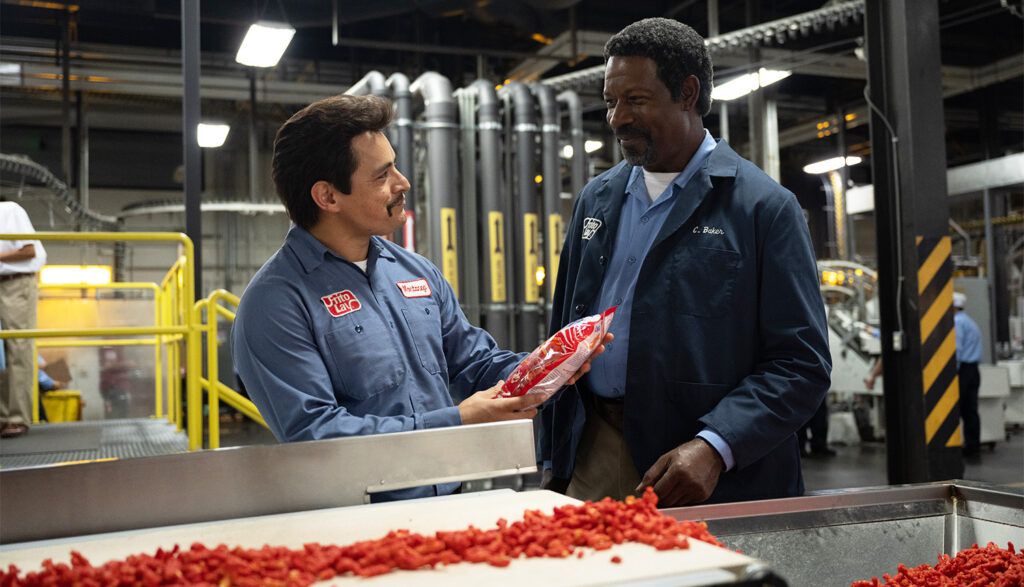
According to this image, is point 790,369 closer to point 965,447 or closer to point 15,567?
point 15,567

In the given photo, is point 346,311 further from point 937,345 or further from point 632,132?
point 937,345

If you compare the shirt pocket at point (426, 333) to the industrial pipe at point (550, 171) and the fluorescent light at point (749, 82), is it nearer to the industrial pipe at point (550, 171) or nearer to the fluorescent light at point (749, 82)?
the industrial pipe at point (550, 171)

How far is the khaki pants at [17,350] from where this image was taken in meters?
5.16

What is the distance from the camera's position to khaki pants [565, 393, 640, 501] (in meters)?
1.96

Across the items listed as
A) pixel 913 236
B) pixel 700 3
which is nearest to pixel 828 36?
pixel 700 3

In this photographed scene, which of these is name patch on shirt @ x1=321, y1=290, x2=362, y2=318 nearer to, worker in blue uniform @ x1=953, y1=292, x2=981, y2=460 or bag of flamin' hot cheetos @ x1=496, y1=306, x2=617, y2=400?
bag of flamin' hot cheetos @ x1=496, y1=306, x2=617, y2=400

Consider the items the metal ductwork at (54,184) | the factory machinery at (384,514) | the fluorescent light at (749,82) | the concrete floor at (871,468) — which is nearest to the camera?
the factory machinery at (384,514)

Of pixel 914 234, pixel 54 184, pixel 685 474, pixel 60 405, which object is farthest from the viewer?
pixel 54 184

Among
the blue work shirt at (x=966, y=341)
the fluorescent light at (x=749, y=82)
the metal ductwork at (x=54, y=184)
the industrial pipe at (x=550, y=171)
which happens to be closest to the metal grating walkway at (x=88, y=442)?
the industrial pipe at (x=550, y=171)

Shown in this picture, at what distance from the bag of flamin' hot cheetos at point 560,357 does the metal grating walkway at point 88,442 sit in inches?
123

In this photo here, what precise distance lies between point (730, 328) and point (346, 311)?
2.82ft

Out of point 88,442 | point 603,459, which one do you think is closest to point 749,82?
point 88,442

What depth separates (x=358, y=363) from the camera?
1.68 m

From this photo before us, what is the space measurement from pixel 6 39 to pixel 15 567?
13.4 metres
